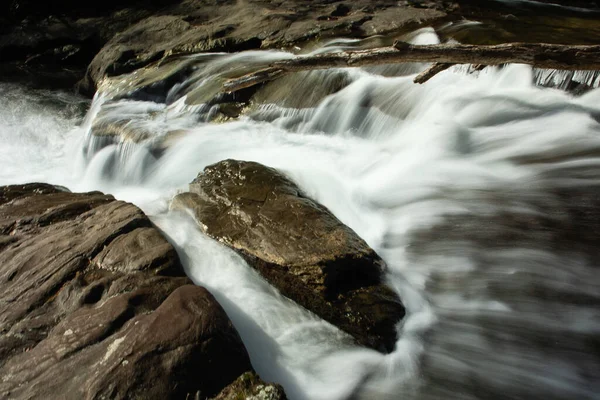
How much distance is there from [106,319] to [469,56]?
155 inches

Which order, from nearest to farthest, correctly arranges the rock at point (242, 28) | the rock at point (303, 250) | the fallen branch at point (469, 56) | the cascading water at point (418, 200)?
the cascading water at point (418, 200) → the rock at point (303, 250) → the fallen branch at point (469, 56) → the rock at point (242, 28)

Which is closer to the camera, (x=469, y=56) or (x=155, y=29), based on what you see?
(x=469, y=56)

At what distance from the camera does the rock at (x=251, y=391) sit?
8.19 ft

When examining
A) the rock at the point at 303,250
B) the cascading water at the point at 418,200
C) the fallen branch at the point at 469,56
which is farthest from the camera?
the fallen branch at the point at 469,56

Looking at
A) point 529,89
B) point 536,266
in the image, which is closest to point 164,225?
point 536,266

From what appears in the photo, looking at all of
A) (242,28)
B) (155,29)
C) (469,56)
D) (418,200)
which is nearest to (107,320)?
(418,200)

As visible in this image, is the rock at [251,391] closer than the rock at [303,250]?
Yes

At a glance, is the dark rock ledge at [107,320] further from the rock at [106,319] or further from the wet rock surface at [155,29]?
the wet rock surface at [155,29]

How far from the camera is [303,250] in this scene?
3.57 m

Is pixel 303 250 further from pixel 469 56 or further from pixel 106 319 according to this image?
pixel 469 56

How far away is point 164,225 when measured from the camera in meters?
4.60

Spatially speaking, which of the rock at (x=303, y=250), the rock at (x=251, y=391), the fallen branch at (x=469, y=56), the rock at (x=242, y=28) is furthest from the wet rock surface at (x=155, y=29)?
the rock at (x=251, y=391)

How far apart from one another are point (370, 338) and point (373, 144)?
131 inches

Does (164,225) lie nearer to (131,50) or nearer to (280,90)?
(280,90)
